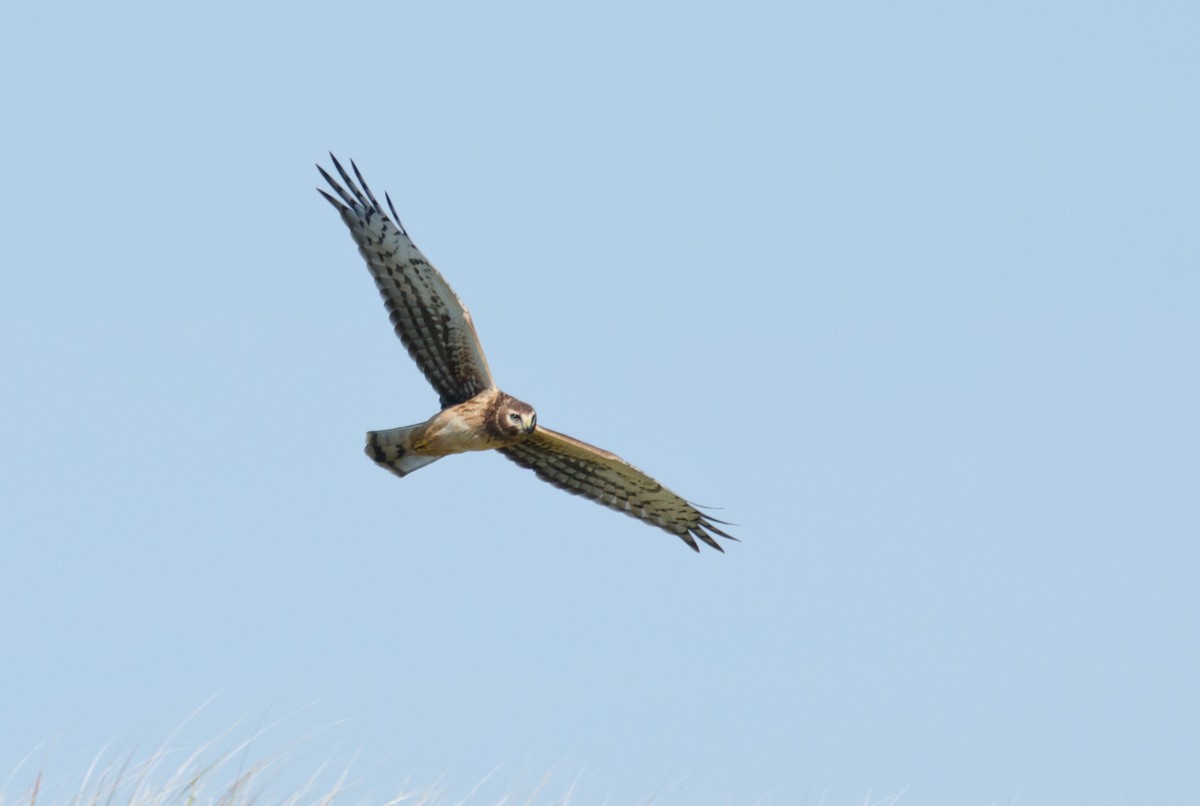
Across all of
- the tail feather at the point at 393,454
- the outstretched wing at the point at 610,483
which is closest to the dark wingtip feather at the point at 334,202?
the tail feather at the point at 393,454

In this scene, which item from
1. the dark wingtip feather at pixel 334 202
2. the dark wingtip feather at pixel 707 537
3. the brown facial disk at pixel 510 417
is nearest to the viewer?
the brown facial disk at pixel 510 417

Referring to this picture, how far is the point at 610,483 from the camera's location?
10625mm

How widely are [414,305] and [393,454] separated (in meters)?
0.96

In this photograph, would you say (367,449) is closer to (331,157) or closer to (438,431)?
(438,431)

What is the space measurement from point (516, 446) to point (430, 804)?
478 cm

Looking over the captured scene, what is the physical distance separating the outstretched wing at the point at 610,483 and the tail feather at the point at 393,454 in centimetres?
77

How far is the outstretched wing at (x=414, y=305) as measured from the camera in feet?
30.2

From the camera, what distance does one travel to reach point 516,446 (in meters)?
10.3

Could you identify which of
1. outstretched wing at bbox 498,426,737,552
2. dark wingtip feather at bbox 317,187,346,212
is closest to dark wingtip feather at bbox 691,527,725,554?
outstretched wing at bbox 498,426,737,552

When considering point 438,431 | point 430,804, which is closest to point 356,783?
point 430,804

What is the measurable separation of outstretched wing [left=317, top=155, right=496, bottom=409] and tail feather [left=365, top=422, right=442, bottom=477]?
0.38 metres

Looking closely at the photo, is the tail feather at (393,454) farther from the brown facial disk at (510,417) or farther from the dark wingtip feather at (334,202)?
the dark wingtip feather at (334,202)

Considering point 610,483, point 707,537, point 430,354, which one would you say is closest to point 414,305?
point 430,354

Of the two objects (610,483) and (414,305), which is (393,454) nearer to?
(414,305)
